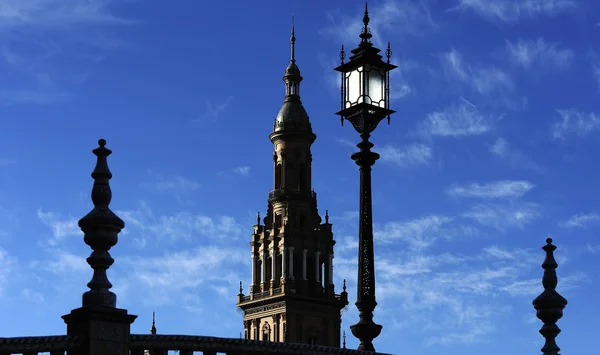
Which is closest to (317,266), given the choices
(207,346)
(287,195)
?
(287,195)

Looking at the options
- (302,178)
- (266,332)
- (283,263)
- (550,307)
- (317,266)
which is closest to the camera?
(550,307)

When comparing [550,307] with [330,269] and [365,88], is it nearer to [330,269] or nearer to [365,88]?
[365,88]

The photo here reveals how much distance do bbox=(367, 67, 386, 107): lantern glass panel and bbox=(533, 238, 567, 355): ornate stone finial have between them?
5.10m

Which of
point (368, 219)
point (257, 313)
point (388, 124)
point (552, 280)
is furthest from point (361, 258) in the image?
point (257, 313)

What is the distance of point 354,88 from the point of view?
79.2 feet

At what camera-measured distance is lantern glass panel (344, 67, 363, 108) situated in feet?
78.7

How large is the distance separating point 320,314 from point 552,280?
89606 millimetres

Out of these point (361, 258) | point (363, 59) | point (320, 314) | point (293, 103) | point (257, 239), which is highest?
point (293, 103)

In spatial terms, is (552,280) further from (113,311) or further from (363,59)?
(113,311)

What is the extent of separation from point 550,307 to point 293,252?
91.0m

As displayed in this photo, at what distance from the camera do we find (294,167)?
386 ft

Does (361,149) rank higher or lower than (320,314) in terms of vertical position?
lower

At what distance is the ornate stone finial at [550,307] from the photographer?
2575cm

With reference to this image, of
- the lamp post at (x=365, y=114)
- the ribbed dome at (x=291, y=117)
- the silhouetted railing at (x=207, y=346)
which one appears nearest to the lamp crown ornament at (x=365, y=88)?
the lamp post at (x=365, y=114)
